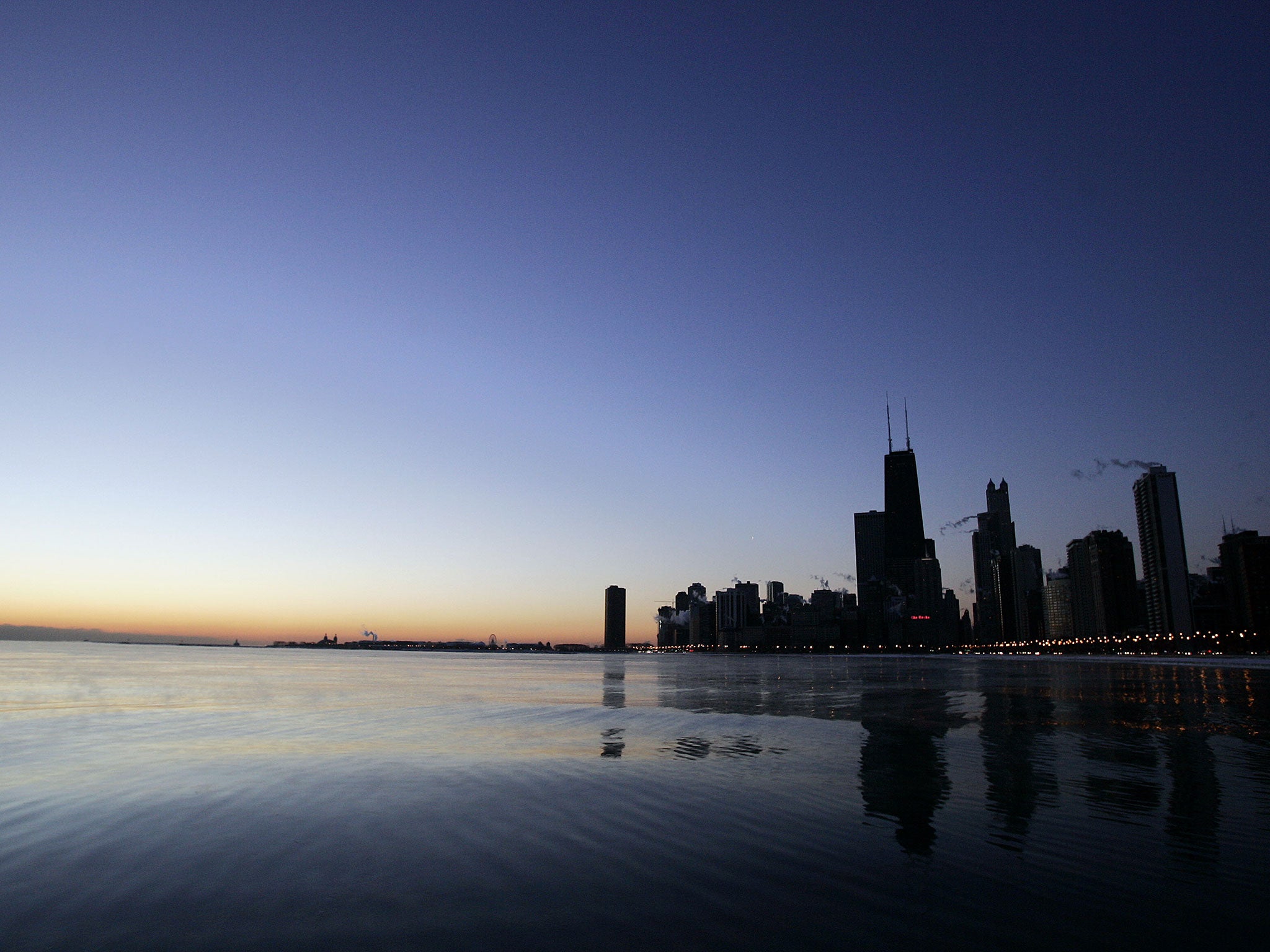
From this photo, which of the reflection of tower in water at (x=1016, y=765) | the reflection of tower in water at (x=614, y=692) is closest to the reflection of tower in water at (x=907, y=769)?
the reflection of tower in water at (x=1016, y=765)

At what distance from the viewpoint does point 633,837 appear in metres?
14.1

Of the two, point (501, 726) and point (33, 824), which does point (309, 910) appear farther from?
point (501, 726)

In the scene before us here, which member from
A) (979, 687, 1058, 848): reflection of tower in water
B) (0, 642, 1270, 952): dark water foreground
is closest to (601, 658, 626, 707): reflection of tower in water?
(0, 642, 1270, 952): dark water foreground

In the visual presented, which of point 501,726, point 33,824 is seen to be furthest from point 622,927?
point 501,726

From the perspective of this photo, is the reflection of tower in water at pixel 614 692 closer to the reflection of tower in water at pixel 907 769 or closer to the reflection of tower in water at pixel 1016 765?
the reflection of tower in water at pixel 907 769

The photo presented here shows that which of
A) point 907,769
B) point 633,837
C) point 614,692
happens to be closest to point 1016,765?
point 907,769

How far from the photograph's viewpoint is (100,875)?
1188cm

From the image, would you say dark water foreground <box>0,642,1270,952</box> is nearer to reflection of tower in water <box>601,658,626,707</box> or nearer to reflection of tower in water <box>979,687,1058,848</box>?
A: reflection of tower in water <box>979,687,1058,848</box>

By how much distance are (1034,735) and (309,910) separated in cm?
2840

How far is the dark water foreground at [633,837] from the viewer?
9562 millimetres

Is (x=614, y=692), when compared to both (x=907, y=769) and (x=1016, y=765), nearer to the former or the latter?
(x=907, y=769)

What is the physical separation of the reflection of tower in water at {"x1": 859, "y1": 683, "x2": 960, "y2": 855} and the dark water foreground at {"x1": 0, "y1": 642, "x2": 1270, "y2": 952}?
15cm

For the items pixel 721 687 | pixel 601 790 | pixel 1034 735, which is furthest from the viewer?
pixel 721 687

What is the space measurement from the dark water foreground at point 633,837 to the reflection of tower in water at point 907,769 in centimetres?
15
